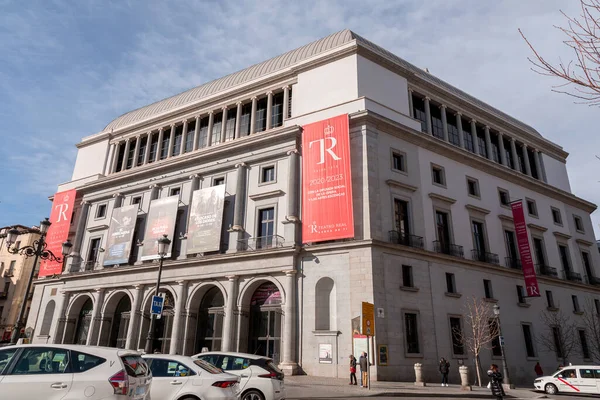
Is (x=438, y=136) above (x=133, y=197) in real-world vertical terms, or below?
above

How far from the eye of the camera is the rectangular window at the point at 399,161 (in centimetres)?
2937

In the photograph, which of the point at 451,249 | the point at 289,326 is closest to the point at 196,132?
the point at 289,326

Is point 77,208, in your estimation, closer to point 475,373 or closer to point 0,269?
point 0,269

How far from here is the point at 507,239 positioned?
3412 cm

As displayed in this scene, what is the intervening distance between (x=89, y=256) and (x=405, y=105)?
30911 millimetres

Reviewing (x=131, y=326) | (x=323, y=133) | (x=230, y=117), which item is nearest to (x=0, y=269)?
(x=131, y=326)

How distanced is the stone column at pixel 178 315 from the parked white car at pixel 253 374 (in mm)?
18058

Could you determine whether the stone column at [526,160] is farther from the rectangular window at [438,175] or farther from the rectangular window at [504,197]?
the rectangular window at [438,175]

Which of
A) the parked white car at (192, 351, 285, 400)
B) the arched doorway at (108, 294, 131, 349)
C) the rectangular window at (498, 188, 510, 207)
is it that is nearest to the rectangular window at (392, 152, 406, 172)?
the rectangular window at (498, 188, 510, 207)

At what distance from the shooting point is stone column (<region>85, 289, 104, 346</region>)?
110ft

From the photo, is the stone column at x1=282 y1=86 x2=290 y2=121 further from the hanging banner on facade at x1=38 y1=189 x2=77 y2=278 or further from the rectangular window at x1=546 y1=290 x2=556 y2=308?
the rectangular window at x1=546 y1=290 x2=556 y2=308

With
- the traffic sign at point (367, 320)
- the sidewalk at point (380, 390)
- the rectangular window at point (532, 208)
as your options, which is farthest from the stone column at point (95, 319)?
the rectangular window at point (532, 208)

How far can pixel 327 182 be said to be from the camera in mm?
26891

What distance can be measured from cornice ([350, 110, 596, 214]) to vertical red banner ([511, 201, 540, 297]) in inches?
135
